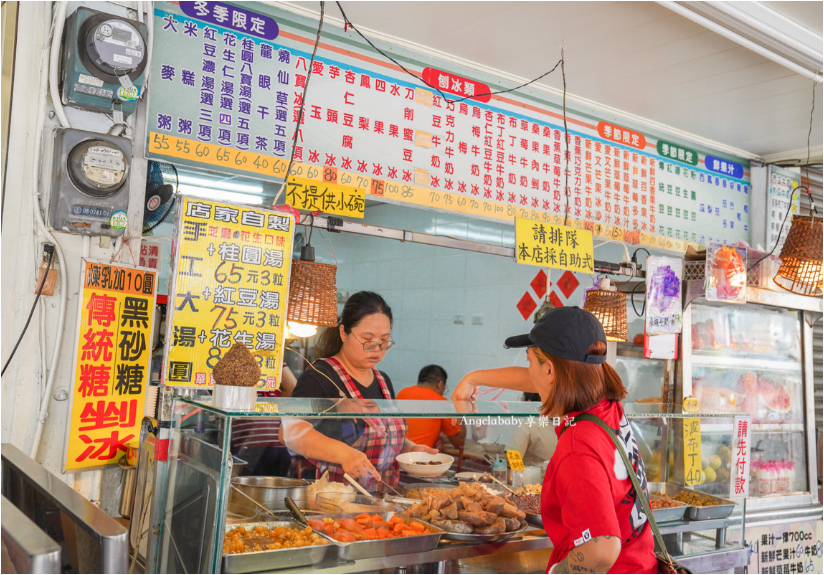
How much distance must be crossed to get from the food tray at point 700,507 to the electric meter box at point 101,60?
312 centimetres

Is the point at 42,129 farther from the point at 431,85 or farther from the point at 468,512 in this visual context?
the point at 468,512

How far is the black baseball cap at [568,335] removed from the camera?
1.97m

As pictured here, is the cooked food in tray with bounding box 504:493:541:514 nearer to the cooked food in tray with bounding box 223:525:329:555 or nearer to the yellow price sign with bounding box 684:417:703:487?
the cooked food in tray with bounding box 223:525:329:555

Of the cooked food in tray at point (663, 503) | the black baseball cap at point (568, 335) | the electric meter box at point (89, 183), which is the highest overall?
the electric meter box at point (89, 183)

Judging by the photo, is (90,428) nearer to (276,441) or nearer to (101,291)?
(101,291)

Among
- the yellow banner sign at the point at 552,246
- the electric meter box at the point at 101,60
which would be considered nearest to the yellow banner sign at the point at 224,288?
the electric meter box at the point at 101,60

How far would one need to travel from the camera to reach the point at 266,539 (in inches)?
82.5

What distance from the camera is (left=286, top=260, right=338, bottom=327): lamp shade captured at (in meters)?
2.84

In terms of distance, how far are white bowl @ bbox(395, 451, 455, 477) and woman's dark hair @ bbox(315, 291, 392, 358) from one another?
87 cm

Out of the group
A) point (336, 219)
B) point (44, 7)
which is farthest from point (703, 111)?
point (44, 7)

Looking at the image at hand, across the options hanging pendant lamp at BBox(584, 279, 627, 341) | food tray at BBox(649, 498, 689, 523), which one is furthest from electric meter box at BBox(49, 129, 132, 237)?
food tray at BBox(649, 498, 689, 523)

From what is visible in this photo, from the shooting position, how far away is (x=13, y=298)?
2561mm

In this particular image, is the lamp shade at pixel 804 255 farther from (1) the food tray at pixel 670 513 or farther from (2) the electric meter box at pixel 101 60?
(2) the electric meter box at pixel 101 60

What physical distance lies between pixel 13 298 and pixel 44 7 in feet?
4.05
